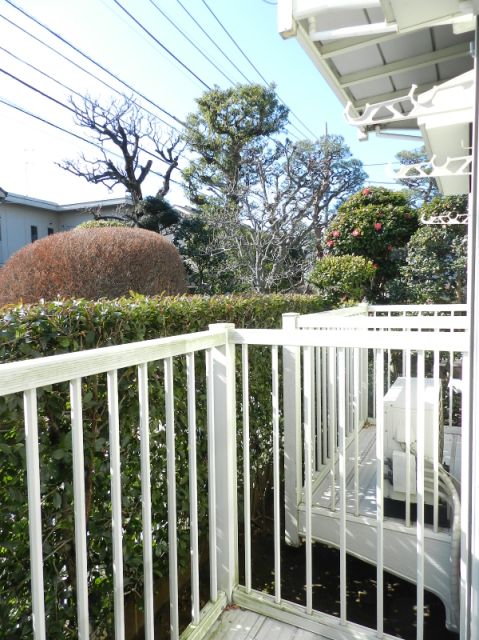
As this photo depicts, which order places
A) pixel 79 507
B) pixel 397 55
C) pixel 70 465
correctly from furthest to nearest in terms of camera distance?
pixel 397 55, pixel 70 465, pixel 79 507

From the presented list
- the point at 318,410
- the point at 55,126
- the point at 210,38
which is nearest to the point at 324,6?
the point at 318,410

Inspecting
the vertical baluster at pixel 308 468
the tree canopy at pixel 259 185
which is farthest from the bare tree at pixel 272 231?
the vertical baluster at pixel 308 468

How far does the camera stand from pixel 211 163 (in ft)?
53.1

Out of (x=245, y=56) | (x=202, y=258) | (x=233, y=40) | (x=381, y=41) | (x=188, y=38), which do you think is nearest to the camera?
(x=381, y=41)

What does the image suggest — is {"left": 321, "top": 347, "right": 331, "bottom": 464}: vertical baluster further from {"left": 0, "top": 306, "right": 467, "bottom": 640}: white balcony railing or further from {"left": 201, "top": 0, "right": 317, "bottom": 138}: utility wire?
{"left": 201, "top": 0, "right": 317, "bottom": 138}: utility wire

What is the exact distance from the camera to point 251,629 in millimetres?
1750

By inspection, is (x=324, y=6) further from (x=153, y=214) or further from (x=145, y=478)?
(x=153, y=214)

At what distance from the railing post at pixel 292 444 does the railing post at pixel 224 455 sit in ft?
3.01

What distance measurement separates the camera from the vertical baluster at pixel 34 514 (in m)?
0.97

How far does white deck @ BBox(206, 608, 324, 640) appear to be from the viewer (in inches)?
67.2

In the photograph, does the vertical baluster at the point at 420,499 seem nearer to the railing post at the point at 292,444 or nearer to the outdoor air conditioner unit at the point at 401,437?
the outdoor air conditioner unit at the point at 401,437

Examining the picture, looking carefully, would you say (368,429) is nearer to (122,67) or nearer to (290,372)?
(290,372)

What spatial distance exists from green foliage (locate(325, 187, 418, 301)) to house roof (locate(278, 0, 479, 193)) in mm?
4979

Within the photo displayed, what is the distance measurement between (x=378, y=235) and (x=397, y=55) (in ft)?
20.6
